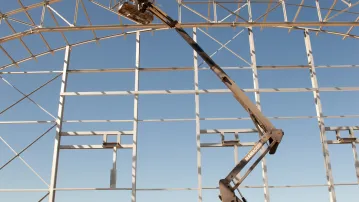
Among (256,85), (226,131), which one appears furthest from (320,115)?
(226,131)

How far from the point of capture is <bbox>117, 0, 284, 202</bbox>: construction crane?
9.22 m

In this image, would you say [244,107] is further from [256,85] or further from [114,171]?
[114,171]

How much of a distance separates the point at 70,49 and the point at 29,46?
1.76 metres

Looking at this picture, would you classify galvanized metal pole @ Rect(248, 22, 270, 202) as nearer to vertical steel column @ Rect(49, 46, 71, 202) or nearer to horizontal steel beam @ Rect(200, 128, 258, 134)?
horizontal steel beam @ Rect(200, 128, 258, 134)

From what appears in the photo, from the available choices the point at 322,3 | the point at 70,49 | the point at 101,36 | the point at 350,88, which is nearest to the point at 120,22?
the point at 101,36

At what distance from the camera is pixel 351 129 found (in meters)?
15.0

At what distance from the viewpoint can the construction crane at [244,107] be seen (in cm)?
922

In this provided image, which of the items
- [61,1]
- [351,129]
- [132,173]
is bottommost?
[132,173]

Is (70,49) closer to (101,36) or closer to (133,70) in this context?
(101,36)

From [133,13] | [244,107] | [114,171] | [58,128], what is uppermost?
[133,13]

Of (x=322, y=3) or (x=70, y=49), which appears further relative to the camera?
(x=70, y=49)

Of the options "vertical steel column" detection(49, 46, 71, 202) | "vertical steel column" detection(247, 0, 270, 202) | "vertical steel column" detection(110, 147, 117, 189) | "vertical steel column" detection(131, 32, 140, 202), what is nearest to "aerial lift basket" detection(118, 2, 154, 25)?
"vertical steel column" detection(131, 32, 140, 202)

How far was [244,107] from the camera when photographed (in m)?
10.2

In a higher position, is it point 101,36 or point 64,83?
point 101,36
